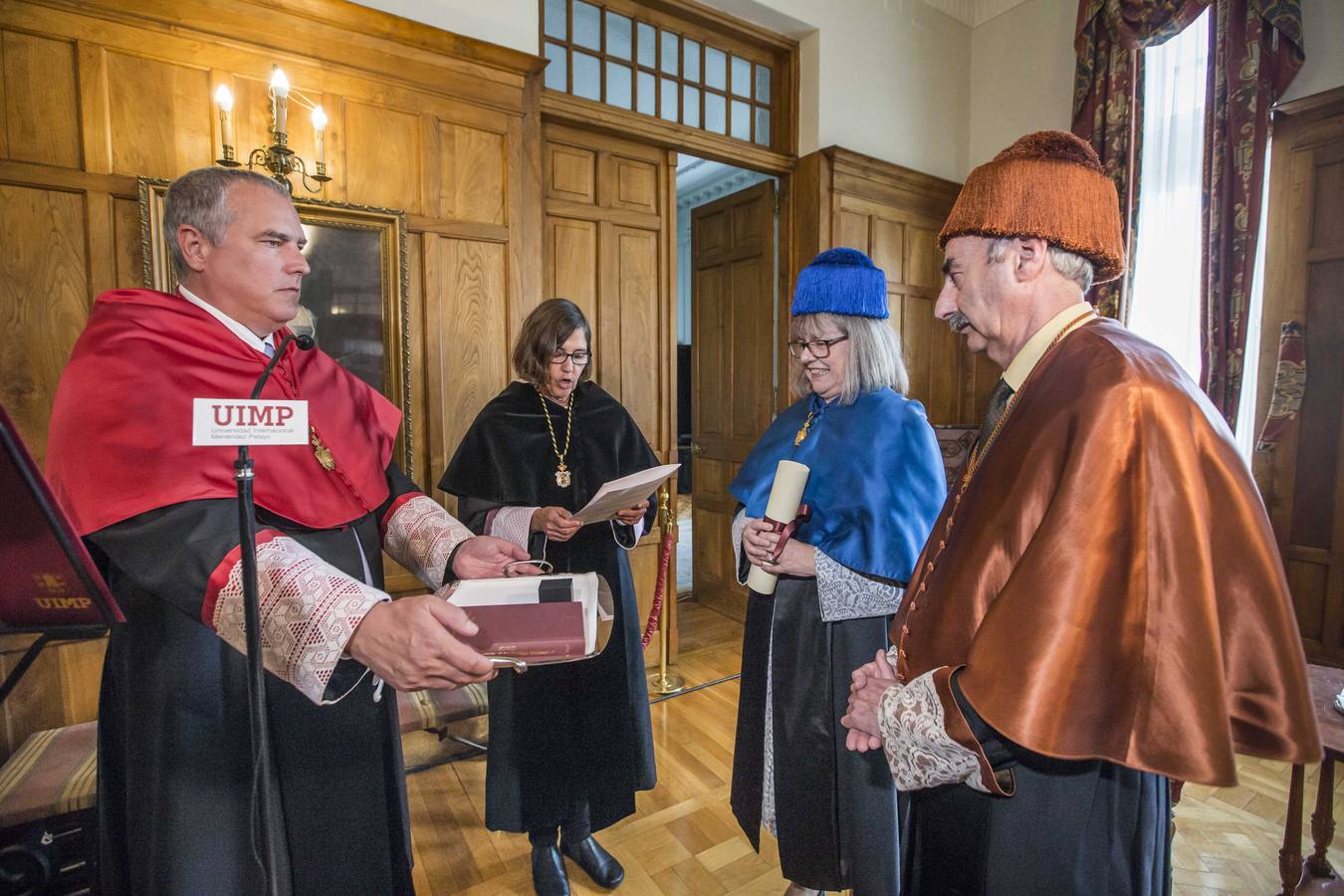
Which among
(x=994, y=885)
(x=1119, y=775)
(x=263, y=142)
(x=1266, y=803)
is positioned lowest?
(x=1266, y=803)

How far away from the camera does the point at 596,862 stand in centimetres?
219

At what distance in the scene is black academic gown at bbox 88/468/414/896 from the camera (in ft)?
3.37

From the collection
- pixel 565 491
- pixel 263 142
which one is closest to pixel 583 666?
pixel 565 491

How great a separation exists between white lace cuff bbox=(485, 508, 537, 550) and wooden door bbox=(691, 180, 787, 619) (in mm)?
2666

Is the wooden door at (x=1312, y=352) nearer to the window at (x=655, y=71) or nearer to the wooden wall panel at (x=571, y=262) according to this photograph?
the window at (x=655, y=71)

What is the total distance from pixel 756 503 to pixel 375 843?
128 centimetres

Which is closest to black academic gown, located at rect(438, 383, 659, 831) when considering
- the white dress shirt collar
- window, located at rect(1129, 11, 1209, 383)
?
the white dress shirt collar

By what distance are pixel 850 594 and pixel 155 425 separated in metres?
1.51

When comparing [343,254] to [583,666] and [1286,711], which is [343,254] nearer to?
[583,666]

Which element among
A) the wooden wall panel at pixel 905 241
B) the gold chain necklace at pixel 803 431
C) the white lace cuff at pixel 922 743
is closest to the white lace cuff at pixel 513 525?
the gold chain necklace at pixel 803 431

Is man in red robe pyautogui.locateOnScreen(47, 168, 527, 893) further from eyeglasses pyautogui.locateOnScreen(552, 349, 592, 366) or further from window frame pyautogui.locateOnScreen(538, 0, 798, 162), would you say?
window frame pyautogui.locateOnScreen(538, 0, 798, 162)

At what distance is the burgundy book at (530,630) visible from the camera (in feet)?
3.16

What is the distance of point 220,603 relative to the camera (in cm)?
97

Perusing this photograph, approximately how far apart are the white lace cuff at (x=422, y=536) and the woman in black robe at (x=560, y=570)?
18.2 inches
